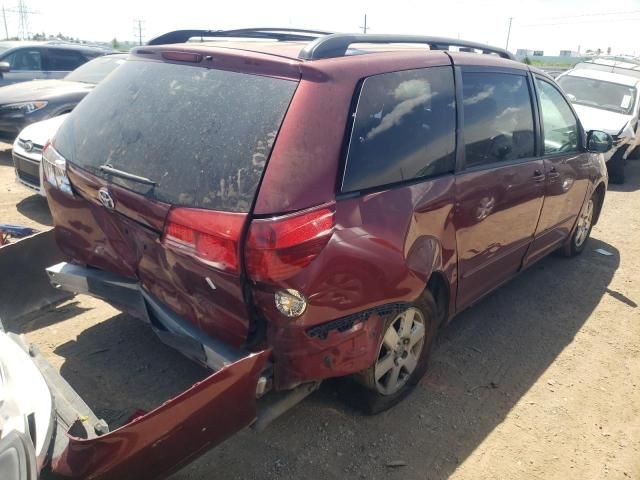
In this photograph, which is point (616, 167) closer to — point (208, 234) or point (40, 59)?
point (208, 234)

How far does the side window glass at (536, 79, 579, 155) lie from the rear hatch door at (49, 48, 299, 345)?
2516 millimetres

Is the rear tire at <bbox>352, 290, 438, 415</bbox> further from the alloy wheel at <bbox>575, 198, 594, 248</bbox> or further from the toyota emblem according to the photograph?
the alloy wheel at <bbox>575, 198, 594, 248</bbox>

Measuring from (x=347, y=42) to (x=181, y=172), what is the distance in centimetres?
101

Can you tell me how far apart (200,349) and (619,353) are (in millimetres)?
2985

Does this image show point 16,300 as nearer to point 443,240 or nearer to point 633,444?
point 443,240

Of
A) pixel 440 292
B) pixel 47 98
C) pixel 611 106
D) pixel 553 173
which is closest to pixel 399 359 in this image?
pixel 440 292

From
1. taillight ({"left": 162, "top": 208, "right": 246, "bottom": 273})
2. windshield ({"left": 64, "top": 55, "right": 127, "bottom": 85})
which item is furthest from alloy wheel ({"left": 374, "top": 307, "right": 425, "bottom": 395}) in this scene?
windshield ({"left": 64, "top": 55, "right": 127, "bottom": 85})

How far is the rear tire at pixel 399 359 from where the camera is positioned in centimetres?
275

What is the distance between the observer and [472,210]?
10.1 ft

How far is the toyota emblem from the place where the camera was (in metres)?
2.52

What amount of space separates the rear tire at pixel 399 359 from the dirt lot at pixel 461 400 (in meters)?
0.12

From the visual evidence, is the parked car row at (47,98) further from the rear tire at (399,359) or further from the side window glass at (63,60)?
the rear tire at (399,359)

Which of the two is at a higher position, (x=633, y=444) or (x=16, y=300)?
(x=16, y=300)

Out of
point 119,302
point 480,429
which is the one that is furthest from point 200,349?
point 480,429
